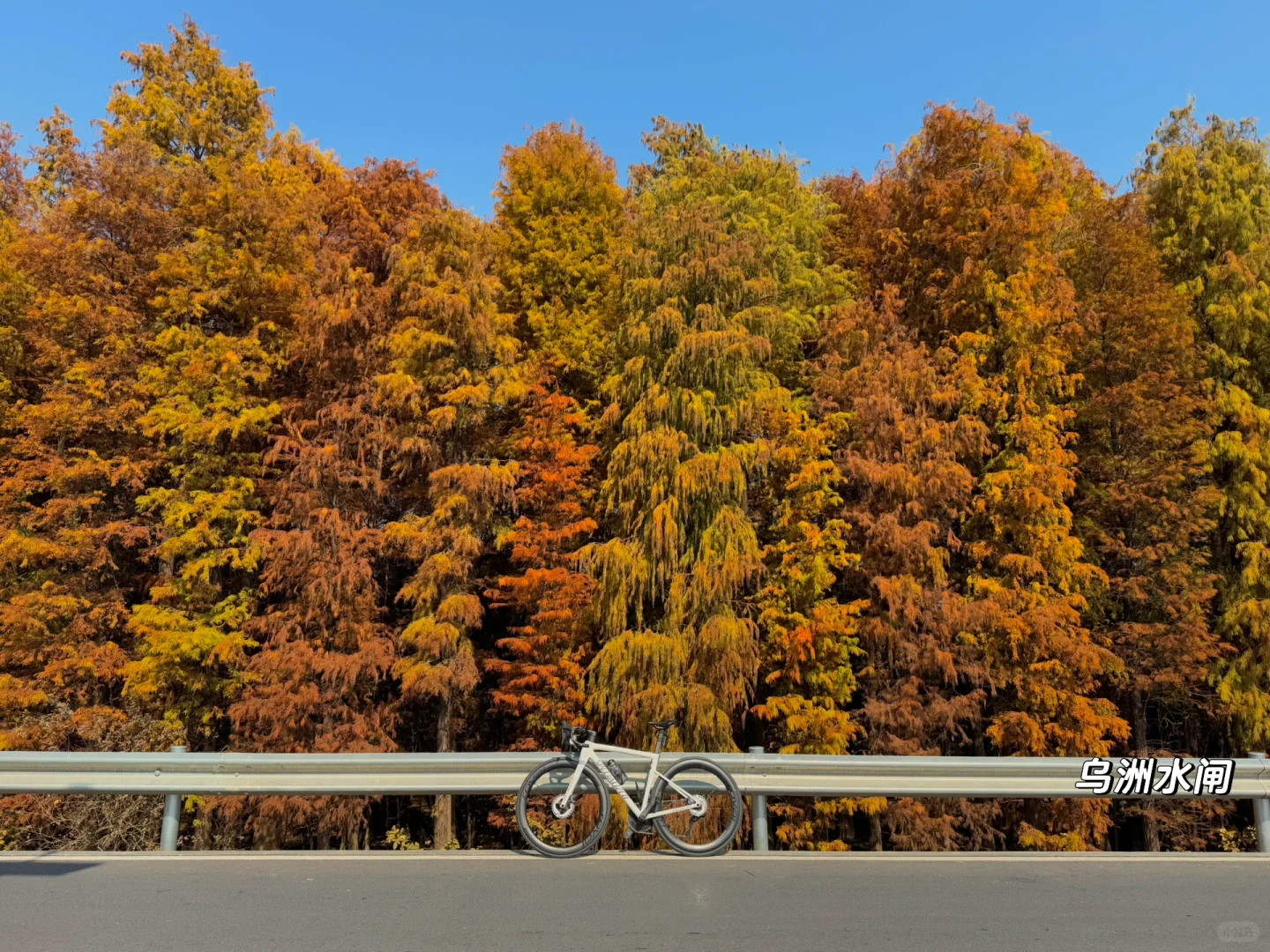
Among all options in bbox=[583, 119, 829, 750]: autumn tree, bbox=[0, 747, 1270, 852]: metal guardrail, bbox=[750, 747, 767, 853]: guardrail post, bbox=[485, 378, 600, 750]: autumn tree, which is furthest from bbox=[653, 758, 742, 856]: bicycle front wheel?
bbox=[485, 378, 600, 750]: autumn tree

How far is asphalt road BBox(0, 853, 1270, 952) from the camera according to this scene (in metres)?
4.46

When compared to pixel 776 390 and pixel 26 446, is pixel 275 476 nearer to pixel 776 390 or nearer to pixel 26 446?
pixel 26 446

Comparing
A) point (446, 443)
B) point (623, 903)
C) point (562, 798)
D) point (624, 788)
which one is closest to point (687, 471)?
point (446, 443)

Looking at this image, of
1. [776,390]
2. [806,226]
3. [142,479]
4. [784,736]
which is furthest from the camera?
[806,226]

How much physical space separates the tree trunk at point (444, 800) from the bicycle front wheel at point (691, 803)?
9661 mm

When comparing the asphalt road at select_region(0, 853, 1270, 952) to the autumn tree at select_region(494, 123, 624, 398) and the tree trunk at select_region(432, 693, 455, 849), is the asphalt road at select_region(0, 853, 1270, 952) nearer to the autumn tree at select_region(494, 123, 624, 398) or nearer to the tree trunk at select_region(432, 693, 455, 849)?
the tree trunk at select_region(432, 693, 455, 849)

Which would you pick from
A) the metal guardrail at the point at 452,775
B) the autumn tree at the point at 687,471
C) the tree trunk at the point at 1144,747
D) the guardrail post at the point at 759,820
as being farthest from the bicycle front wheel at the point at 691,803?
the tree trunk at the point at 1144,747

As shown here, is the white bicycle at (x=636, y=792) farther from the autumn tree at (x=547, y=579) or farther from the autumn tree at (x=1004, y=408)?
the autumn tree at (x=1004, y=408)

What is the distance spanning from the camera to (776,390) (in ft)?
54.2

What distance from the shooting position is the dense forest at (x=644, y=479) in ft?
49.8

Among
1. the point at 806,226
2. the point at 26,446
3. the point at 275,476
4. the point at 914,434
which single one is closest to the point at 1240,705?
the point at 914,434

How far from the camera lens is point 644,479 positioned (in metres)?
15.6

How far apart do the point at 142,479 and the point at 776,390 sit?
13166 millimetres

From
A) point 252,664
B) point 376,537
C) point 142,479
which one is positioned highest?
point 142,479
